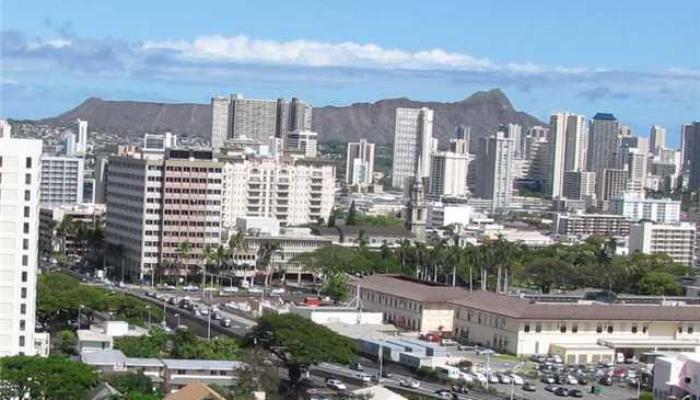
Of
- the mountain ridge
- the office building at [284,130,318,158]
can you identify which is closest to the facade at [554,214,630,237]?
the office building at [284,130,318,158]

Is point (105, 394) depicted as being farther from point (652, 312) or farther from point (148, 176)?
point (148, 176)

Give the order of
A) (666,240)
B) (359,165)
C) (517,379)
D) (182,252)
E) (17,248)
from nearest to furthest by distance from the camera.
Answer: (17,248) → (517,379) → (182,252) → (666,240) → (359,165)

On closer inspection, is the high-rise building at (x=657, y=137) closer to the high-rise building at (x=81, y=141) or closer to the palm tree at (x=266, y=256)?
the high-rise building at (x=81, y=141)

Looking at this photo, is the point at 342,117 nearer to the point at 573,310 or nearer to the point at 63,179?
the point at 63,179

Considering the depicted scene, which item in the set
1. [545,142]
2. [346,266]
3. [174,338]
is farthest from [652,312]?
[545,142]

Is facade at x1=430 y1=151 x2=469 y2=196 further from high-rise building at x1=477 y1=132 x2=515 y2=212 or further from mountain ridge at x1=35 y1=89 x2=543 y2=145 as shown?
mountain ridge at x1=35 y1=89 x2=543 y2=145

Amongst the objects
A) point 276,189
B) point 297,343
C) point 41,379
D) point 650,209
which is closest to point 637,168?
point 650,209
